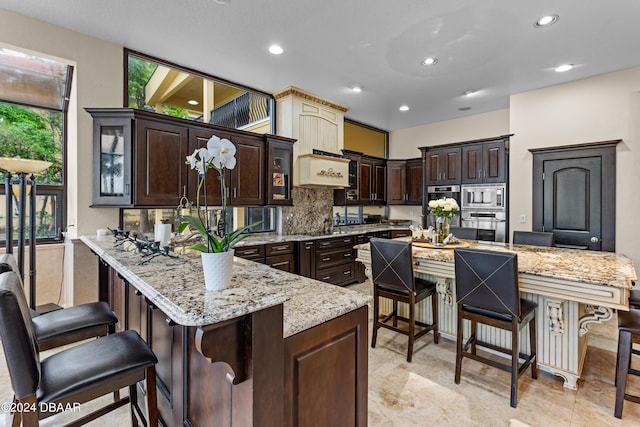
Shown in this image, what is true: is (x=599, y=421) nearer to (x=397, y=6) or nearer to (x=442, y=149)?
(x=397, y=6)

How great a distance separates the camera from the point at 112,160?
3.15 m

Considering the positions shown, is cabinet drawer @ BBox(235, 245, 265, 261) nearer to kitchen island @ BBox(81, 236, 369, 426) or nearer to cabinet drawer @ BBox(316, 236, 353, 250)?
cabinet drawer @ BBox(316, 236, 353, 250)

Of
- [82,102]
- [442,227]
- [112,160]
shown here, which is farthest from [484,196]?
[82,102]

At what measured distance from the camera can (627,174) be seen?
386 cm

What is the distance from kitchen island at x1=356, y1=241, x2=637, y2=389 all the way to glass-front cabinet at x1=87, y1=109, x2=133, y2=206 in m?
3.02

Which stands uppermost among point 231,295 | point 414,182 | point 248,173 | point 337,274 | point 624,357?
point 414,182

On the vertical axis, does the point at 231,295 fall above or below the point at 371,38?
below

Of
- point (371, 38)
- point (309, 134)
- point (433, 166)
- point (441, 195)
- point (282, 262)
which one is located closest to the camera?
point (371, 38)

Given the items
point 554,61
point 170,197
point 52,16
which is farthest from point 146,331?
point 554,61

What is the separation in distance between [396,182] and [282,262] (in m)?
3.43

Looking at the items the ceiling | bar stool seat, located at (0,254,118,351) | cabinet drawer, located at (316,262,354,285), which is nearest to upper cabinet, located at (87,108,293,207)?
the ceiling

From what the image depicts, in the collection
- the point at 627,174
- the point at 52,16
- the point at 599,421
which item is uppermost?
the point at 52,16

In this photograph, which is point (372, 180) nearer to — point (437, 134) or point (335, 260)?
point (437, 134)

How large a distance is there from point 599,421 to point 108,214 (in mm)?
4499
